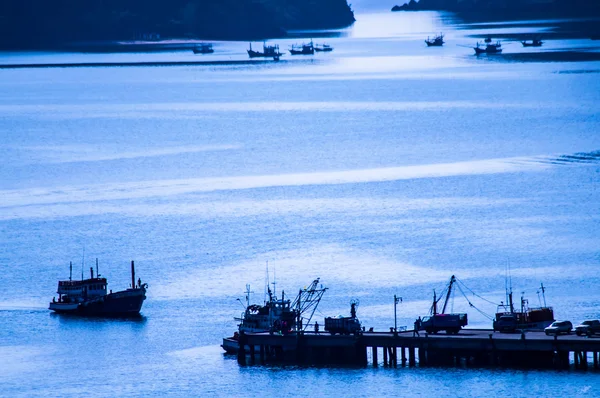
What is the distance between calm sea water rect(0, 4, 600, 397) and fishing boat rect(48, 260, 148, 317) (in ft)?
2.77

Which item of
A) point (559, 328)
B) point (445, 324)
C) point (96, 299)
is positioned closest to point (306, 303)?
point (445, 324)

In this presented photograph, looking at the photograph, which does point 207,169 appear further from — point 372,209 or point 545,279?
point 545,279

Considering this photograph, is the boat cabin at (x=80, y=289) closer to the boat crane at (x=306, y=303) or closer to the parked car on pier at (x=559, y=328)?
the boat crane at (x=306, y=303)

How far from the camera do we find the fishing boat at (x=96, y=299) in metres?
82.6

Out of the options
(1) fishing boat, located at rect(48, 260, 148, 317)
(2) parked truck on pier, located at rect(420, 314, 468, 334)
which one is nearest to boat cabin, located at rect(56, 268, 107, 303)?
(1) fishing boat, located at rect(48, 260, 148, 317)

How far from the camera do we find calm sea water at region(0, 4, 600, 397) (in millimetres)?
70375

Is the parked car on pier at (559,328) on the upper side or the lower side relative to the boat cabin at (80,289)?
lower

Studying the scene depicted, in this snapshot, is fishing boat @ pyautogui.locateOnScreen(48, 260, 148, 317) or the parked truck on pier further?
fishing boat @ pyautogui.locateOnScreen(48, 260, 148, 317)

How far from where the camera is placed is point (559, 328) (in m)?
68.3

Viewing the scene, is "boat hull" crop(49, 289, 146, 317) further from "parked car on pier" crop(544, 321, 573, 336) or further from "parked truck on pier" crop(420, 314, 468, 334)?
"parked car on pier" crop(544, 321, 573, 336)

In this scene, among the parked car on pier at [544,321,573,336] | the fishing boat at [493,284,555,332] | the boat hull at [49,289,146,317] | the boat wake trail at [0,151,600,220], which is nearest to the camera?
the parked car on pier at [544,321,573,336]

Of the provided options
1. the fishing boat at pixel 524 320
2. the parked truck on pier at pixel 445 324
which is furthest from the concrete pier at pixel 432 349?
the fishing boat at pixel 524 320

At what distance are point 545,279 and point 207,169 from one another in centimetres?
6185

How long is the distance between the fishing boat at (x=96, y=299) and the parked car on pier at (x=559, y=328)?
77.5ft
